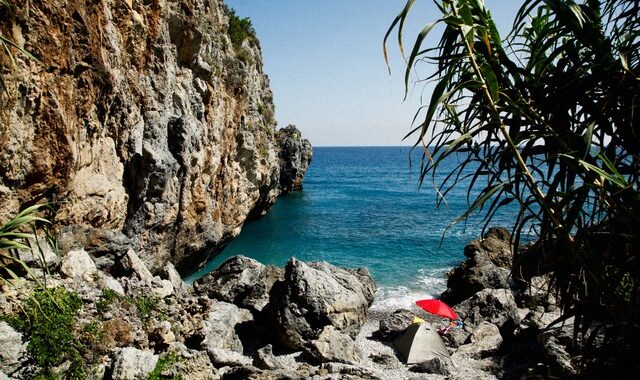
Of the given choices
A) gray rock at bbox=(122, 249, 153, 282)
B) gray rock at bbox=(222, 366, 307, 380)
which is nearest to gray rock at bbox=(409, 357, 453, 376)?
gray rock at bbox=(222, 366, 307, 380)

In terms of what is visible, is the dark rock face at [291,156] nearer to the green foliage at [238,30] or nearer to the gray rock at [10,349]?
the green foliage at [238,30]

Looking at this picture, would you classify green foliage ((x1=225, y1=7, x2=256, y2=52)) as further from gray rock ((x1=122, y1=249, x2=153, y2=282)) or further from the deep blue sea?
gray rock ((x1=122, y1=249, x2=153, y2=282))

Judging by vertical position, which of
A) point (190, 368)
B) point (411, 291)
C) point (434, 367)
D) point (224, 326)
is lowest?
point (411, 291)

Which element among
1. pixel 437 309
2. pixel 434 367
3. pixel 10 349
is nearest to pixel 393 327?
pixel 437 309

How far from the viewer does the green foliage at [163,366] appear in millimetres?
7914

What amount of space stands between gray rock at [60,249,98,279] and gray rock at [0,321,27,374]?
3.41 metres

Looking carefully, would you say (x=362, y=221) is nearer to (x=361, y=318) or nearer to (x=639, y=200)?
(x=361, y=318)

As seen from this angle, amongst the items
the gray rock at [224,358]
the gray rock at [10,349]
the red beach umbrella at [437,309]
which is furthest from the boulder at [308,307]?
the gray rock at [10,349]

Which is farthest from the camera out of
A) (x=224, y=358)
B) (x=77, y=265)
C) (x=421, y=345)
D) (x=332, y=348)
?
(x=421, y=345)

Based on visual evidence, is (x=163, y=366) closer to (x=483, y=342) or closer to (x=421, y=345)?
(x=421, y=345)

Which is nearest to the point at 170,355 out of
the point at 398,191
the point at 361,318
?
the point at 361,318

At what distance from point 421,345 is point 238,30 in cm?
2737

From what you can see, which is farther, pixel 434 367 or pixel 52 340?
pixel 434 367

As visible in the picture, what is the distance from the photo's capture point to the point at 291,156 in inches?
2384
